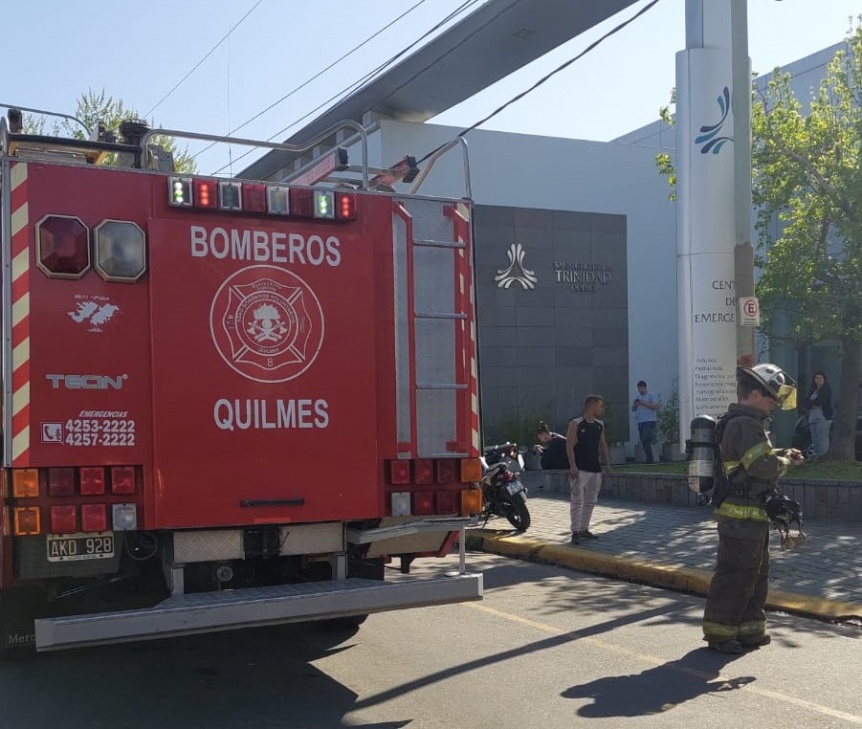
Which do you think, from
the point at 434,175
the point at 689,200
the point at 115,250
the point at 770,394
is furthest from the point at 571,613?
the point at 434,175

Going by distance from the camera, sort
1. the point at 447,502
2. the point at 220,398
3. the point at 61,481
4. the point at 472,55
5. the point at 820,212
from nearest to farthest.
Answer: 1. the point at 61,481
2. the point at 220,398
3. the point at 447,502
4. the point at 820,212
5. the point at 472,55

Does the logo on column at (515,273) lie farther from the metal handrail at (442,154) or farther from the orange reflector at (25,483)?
the orange reflector at (25,483)

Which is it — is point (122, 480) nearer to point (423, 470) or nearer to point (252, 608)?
point (252, 608)

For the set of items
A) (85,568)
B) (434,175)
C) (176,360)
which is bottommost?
(85,568)

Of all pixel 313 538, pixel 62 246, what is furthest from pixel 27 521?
pixel 313 538

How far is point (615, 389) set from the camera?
81.3 feet

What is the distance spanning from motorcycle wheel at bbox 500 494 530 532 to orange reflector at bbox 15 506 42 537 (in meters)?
7.55

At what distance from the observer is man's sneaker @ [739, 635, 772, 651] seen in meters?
6.80

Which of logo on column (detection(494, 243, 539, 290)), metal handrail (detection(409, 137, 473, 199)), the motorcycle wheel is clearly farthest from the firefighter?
logo on column (detection(494, 243, 539, 290))

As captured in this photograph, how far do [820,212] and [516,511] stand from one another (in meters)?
7.05

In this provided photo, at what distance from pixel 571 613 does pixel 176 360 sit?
4.17 m

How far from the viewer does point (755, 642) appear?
22.3ft

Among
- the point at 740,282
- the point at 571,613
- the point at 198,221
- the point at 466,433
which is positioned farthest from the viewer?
the point at 740,282

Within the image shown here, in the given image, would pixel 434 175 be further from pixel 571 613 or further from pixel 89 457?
pixel 89 457
